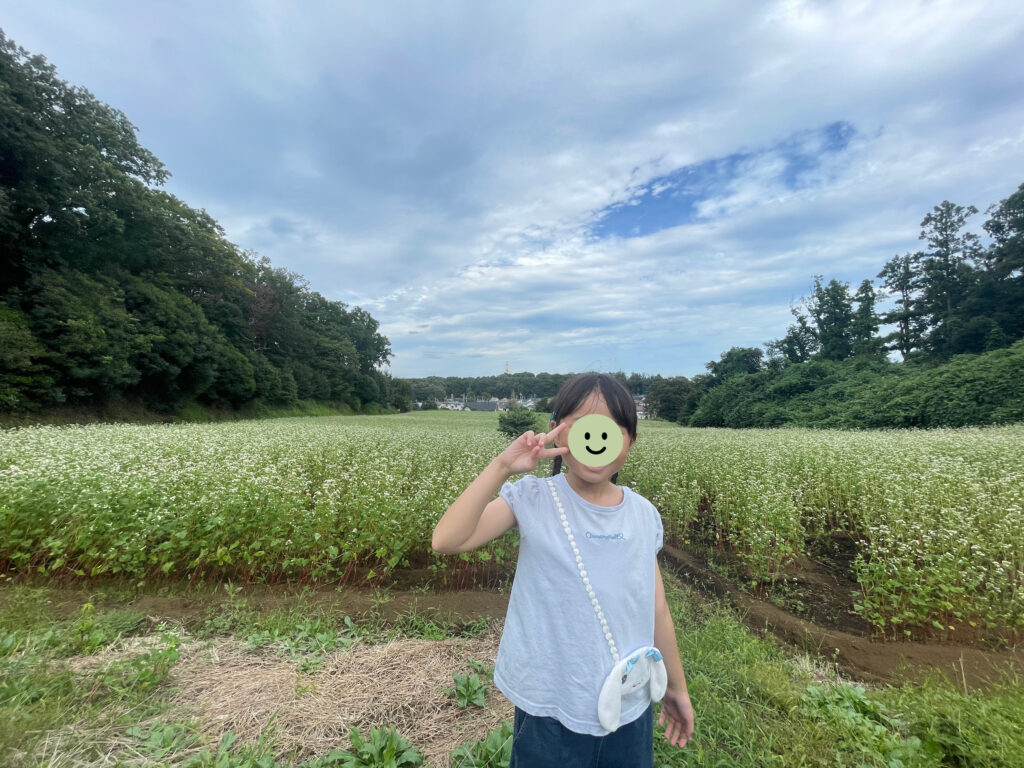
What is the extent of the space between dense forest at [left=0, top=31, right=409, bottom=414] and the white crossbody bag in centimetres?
2138

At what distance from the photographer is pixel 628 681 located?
1.12 metres

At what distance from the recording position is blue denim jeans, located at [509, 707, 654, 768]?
1.13m

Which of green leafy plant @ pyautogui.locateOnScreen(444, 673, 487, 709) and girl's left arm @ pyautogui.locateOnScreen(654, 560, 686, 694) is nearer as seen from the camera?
girl's left arm @ pyautogui.locateOnScreen(654, 560, 686, 694)

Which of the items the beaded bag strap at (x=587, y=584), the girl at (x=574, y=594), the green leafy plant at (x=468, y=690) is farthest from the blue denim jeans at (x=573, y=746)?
the green leafy plant at (x=468, y=690)

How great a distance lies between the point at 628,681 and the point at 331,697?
2.06 metres

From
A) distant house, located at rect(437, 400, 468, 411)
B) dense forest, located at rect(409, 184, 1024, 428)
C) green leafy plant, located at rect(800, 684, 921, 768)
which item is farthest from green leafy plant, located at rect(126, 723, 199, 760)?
distant house, located at rect(437, 400, 468, 411)

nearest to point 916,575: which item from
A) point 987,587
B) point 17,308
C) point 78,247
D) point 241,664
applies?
point 987,587

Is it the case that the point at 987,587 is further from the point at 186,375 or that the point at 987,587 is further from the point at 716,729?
the point at 186,375

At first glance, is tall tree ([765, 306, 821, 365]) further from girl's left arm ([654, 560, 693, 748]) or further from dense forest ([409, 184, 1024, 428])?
girl's left arm ([654, 560, 693, 748])

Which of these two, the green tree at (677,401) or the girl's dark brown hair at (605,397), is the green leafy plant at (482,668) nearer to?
the girl's dark brown hair at (605,397)

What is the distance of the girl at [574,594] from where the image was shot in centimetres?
113

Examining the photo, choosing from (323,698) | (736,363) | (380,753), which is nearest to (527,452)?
(380,753)

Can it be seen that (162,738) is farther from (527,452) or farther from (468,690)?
(527,452)

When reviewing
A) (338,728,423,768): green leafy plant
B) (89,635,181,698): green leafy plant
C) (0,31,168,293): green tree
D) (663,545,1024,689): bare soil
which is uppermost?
(0,31,168,293): green tree
